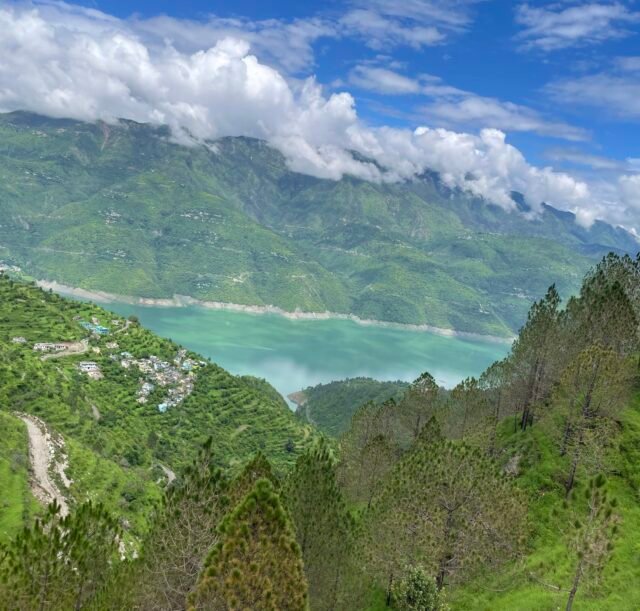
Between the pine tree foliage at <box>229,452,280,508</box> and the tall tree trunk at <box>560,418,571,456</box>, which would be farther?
the tall tree trunk at <box>560,418,571,456</box>

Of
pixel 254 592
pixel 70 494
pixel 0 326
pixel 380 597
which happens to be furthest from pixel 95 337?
pixel 254 592

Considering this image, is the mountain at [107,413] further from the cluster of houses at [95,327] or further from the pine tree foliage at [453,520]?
the pine tree foliage at [453,520]

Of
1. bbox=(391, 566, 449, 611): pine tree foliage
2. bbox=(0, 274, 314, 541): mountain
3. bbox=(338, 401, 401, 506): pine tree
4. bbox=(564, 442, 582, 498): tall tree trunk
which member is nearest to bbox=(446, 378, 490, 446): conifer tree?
bbox=(338, 401, 401, 506): pine tree

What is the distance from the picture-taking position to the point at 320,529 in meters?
26.3

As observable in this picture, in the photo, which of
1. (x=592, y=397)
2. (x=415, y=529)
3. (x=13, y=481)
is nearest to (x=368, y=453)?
(x=415, y=529)

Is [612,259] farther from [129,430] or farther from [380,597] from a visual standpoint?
[129,430]

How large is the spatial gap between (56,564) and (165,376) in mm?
100045

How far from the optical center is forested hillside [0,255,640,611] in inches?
594

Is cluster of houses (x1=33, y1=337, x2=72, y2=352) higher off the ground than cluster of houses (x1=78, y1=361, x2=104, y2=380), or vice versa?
cluster of houses (x1=33, y1=337, x2=72, y2=352)

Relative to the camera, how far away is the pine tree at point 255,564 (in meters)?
13.8

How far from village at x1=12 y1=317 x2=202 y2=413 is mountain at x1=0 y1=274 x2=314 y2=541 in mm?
257

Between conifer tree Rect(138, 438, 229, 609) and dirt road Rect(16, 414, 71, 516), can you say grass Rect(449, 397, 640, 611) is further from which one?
dirt road Rect(16, 414, 71, 516)

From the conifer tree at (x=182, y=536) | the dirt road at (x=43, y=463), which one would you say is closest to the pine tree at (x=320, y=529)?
the conifer tree at (x=182, y=536)

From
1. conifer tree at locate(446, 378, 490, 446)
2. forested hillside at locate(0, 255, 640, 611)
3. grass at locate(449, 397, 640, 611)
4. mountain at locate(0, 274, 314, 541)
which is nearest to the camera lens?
forested hillside at locate(0, 255, 640, 611)
